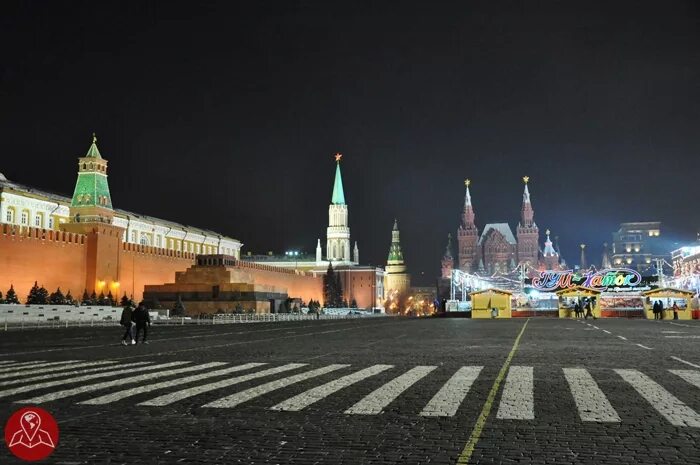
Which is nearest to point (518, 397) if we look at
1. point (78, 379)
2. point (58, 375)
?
point (78, 379)

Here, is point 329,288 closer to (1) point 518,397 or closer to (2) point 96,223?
(2) point 96,223

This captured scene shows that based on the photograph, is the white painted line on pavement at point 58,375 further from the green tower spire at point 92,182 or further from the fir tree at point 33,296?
the green tower spire at point 92,182

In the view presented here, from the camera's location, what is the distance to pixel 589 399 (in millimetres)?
Answer: 8016

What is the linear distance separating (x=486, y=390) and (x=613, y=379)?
7.45ft

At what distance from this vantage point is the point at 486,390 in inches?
344

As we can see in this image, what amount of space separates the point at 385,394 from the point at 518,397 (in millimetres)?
1520

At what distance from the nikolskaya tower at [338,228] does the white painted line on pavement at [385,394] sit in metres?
126

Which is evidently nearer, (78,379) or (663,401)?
(663,401)

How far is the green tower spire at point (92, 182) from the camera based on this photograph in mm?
58906

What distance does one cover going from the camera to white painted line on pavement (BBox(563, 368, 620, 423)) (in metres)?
6.90

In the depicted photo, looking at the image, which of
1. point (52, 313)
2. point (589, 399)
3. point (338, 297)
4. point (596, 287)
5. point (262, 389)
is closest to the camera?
point (589, 399)

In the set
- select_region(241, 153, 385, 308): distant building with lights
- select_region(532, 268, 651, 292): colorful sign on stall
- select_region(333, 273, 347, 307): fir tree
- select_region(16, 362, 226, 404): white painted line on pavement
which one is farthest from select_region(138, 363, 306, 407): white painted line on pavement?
select_region(241, 153, 385, 308): distant building with lights

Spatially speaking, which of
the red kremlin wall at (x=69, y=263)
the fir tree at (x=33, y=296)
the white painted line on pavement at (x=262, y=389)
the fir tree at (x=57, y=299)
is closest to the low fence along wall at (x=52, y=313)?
the fir tree at (x=57, y=299)

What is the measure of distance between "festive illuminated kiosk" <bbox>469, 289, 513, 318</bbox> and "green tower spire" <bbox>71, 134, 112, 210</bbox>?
3107 cm
